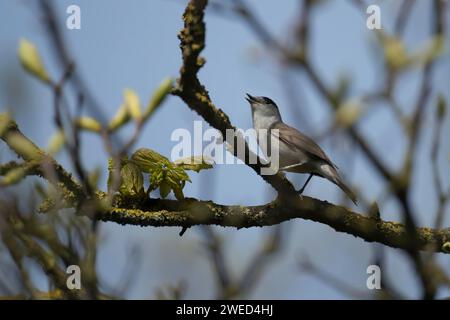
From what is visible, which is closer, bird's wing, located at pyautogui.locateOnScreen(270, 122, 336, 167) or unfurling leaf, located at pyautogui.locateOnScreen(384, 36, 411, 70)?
unfurling leaf, located at pyautogui.locateOnScreen(384, 36, 411, 70)

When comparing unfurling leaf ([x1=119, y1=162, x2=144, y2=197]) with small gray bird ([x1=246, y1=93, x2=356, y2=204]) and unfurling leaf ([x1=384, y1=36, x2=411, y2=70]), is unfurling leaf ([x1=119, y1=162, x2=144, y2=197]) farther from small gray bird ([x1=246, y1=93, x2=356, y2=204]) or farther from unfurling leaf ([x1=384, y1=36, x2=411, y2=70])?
unfurling leaf ([x1=384, y1=36, x2=411, y2=70])

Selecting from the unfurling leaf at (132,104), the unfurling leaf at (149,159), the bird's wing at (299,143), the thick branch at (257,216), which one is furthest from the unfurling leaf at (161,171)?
the unfurling leaf at (132,104)

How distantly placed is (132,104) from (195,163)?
267 cm

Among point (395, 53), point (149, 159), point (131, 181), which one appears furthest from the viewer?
point (131, 181)

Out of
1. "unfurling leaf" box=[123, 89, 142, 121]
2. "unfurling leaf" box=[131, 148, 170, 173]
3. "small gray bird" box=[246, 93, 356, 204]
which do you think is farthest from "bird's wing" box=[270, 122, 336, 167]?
"unfurling leaf" box=[123, 89, 142, 121]

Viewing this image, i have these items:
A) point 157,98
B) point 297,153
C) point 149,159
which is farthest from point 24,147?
point 297,153

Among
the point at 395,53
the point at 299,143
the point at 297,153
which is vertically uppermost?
the point at 299,143

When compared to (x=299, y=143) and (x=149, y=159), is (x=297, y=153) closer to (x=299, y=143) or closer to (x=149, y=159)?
(x=299, y=143)

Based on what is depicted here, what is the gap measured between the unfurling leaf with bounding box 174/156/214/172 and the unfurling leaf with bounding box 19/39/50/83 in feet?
8.83

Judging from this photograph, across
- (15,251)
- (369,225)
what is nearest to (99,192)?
(369,225)

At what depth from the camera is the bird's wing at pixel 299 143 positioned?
6.20 metres

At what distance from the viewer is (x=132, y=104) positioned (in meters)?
1.70

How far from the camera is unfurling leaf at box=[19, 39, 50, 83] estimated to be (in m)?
1.56
